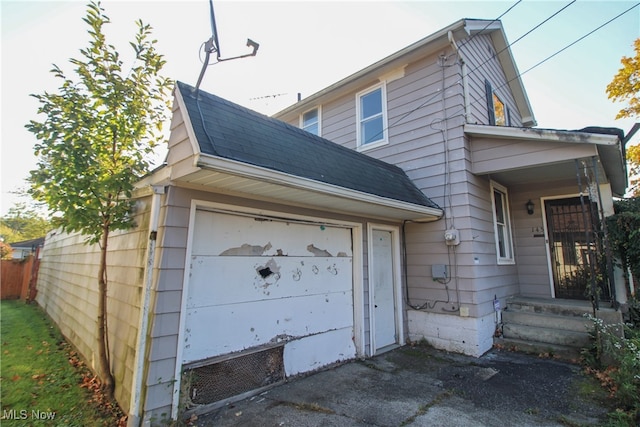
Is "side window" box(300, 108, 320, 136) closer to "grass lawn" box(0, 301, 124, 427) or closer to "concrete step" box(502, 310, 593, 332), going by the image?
"concrete step" box(502, 310, 593, 332)

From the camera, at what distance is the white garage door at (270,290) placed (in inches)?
131

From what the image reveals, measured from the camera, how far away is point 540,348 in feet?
16.2

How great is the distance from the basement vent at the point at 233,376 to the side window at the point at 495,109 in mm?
6856

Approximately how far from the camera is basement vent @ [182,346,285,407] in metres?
3.17

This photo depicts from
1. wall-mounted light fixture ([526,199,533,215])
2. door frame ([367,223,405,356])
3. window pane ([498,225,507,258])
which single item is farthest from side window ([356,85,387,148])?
wall-mounted light fixture ([526,199,533,215])

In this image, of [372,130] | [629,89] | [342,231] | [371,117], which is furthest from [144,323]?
[629,89]

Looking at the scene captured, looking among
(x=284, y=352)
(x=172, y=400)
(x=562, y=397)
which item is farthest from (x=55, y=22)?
(x=562, y=397)

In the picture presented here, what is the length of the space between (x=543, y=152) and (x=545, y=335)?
3.07 metres

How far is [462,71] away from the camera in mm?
5953

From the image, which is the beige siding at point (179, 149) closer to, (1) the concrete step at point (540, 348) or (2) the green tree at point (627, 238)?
(1) the concrete step at point (540, 348)

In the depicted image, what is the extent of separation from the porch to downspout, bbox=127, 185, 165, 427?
5.55 meters

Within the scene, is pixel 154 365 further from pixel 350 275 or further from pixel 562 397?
pixel 562 397

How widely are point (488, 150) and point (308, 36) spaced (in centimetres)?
416

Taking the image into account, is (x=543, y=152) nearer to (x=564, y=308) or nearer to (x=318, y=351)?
(x=564, y=308)
